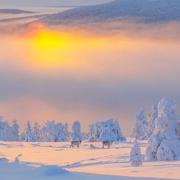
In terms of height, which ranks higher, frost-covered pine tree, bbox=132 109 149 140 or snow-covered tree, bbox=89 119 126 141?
frost-covered pine tree, bbox=132 109 149 140

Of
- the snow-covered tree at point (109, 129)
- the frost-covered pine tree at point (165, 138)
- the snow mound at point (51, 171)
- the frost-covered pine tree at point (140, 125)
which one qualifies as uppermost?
the frost-covered pine tree at point (140, 125)

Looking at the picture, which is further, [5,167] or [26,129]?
[26,129]

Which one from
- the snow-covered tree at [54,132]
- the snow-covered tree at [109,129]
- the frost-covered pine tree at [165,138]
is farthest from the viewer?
the snow-covered tree at [54,132]

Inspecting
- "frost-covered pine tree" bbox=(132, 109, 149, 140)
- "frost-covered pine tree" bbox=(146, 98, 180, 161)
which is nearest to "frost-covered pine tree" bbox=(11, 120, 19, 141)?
"frost-covered pine tree" bbox=(132, 109, 149, 140)

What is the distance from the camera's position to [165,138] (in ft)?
133

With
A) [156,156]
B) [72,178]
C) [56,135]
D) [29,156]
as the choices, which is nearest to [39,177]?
[72,178]

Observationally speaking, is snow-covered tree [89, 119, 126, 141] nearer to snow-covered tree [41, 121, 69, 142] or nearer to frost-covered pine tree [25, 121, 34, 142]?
snow-covered tree [41, 121, 69, 142]

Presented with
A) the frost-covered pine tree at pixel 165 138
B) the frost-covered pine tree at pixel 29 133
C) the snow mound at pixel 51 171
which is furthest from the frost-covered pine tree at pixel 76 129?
the snow mound at pixel 51 171

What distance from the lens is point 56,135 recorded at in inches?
4380

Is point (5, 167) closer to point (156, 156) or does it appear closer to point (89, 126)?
point (156, 156)

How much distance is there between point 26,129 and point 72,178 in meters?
103

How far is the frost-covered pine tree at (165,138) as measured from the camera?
39562mm

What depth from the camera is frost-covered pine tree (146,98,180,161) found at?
39562 millimetres

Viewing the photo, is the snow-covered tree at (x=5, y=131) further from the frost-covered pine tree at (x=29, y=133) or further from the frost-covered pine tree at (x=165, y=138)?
the frost-covered pine tree at (x=165, y=138)
